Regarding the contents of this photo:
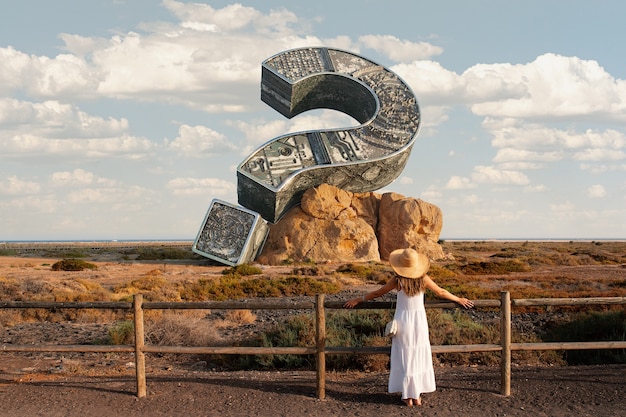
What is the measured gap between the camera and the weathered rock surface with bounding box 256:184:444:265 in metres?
28.9

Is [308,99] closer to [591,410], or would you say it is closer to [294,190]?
[294,190]

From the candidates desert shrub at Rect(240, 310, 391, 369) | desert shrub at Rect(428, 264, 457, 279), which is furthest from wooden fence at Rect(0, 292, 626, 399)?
desert shrub at Rect(428, 264, 457, 279)

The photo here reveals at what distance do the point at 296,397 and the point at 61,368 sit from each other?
13.1 feet

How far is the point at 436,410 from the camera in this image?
276 inches

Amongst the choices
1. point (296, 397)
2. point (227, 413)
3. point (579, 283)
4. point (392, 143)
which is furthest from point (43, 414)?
point (392, 143)

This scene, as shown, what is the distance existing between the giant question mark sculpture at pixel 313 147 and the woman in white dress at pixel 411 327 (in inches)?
791

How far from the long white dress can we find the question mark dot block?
2072 centimetres

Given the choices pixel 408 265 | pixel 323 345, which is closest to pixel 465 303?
pixel 408 265

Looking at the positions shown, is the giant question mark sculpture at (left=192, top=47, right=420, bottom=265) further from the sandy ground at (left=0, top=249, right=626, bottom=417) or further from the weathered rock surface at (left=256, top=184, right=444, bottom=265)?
the sandy ground at (left=0, top=249, right=626, bottom=417)

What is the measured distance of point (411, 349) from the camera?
686cm

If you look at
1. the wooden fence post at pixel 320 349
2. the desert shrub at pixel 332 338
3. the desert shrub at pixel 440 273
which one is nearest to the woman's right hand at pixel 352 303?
the wooden fence post at pixel 320 349

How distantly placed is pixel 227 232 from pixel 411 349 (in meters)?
21.4

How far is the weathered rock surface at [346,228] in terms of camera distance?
28.9m

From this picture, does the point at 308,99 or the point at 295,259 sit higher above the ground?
the point at 308,99
